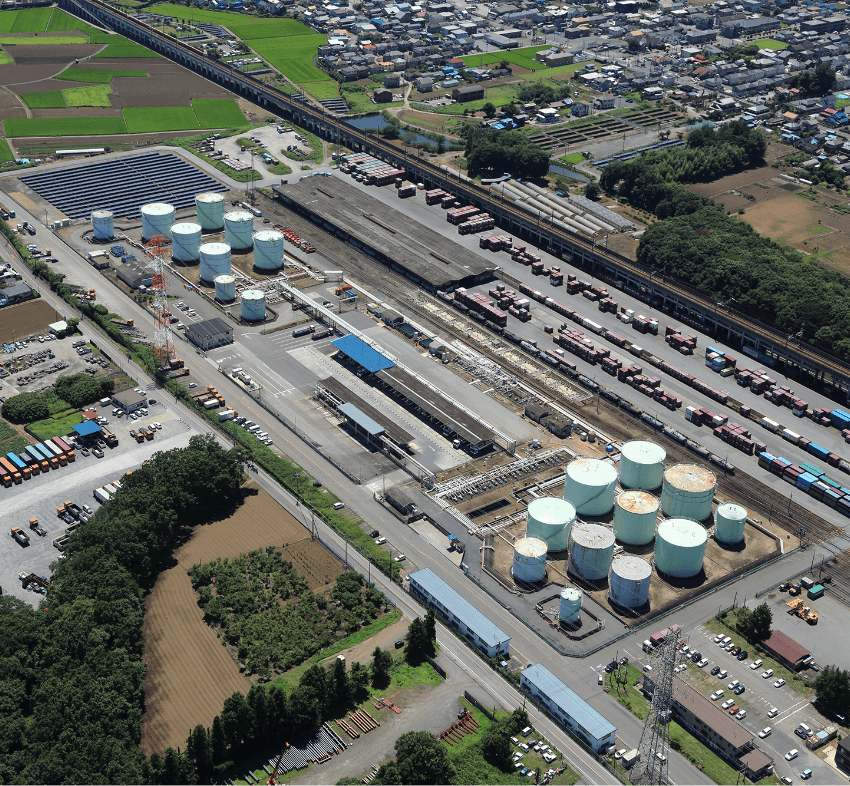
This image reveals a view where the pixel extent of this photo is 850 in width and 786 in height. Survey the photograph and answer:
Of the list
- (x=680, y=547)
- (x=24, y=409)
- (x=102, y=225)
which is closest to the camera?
(x=680, y=547)

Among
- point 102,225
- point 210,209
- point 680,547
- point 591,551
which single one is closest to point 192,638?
point 591,551

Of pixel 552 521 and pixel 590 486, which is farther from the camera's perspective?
pixel 590 486

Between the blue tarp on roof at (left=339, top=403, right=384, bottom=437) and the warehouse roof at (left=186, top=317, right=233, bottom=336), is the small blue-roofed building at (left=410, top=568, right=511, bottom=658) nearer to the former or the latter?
the blue tarp on roof at (left=339, top=403, right=384, bottom=437)

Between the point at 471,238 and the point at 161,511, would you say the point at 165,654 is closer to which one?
the point at 161,511

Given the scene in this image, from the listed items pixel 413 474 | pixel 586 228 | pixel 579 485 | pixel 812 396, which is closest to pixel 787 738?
pixel 579 485

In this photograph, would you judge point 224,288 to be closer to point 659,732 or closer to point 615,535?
point 615,535

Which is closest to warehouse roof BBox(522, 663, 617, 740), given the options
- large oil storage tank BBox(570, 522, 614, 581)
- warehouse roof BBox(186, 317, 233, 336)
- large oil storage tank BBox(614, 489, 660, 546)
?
large oil storage tank BBox(570, 522, 614, 581)
